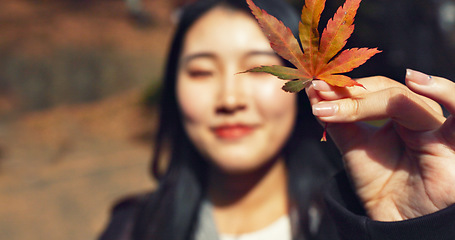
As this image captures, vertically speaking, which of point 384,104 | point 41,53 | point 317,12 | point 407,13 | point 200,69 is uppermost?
point 317,12

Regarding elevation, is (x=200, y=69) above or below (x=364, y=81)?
below

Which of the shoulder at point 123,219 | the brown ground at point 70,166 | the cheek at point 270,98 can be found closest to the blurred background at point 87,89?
the brown ground at point 70,166

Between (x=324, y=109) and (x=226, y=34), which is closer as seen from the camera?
(x=324, y=109)

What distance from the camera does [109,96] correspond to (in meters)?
7.31

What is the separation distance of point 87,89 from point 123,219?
6.21m

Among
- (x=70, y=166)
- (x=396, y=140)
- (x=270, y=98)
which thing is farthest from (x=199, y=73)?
(x=70, y=166)

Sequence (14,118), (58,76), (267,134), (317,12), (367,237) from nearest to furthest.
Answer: (317,12)
(367,237)
(267,134)
(14,118)
(58,76)

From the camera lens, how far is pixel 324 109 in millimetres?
569

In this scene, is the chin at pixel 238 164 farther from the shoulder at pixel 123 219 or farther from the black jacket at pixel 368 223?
the shoulder at pixel 123 219

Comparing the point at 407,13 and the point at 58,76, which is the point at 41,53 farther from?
the point at 407,13

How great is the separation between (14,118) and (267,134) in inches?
252

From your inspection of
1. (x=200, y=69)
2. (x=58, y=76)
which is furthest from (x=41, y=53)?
(x=200, y=69)

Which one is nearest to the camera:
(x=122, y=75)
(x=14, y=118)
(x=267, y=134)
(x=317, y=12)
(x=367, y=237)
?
(x=317, y=12)

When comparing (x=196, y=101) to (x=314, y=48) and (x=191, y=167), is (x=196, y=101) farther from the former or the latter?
(x=314, y=48)
